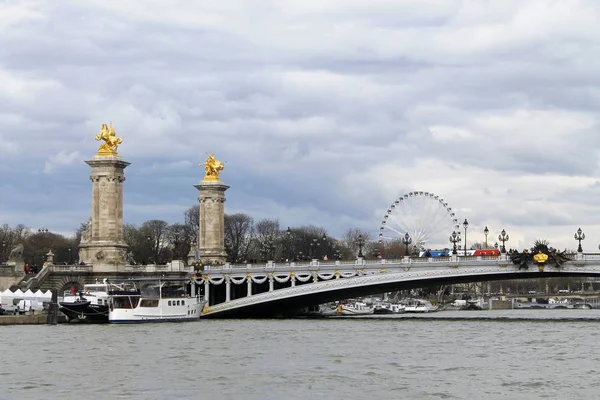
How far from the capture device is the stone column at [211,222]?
393 ft

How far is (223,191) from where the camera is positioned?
121 m

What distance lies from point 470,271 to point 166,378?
41586 millimetres

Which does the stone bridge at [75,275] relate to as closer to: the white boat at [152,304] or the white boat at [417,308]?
the white boat at [152,304]

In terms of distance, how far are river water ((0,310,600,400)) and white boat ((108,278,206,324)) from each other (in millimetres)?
7164

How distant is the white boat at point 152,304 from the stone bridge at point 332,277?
465 centimetres

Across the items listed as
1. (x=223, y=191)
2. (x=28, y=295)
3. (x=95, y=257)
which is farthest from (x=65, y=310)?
(x=223, y=191)

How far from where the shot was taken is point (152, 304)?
90.9 meters

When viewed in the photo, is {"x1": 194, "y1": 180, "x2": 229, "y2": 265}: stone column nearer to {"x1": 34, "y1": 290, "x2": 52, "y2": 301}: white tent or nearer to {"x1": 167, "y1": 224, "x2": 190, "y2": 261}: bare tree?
{"x1": 167, "y1": 224, "x2": 190, "y2": 261}: bare tree

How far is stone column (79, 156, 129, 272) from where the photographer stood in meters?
101

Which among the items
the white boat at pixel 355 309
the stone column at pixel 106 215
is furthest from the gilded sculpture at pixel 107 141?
the white boat at pixel 355 309

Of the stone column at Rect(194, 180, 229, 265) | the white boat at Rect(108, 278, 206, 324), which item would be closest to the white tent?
the white boat at Rect(108, 278, 206, 324)

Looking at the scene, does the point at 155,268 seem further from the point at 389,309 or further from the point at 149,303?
the point at 389,309

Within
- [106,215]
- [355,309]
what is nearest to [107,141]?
[106,215]

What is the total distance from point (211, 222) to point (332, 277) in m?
26.2
